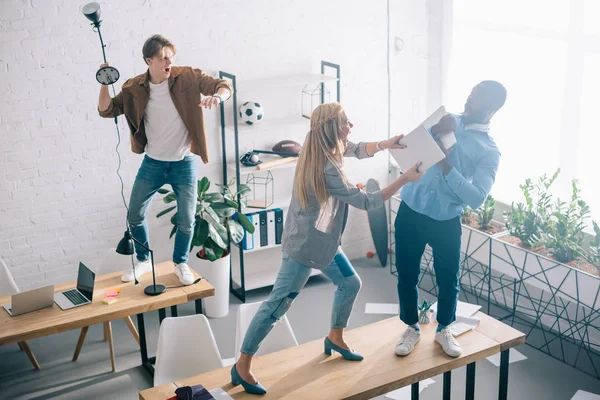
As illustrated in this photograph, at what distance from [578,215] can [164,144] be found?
2666 mm

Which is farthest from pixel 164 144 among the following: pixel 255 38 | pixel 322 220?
pixel 255 38

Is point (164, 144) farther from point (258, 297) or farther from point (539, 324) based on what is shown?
point (539, 324)

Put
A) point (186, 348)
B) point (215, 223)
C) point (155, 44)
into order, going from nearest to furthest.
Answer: point (186, 348) → point (155, 44) → point (215, 223)

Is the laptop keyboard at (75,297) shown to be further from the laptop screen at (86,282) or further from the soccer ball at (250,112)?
the soccer ball at (250,112)

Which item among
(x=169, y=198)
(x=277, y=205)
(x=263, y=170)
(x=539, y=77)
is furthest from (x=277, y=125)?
(x=539, y=77)

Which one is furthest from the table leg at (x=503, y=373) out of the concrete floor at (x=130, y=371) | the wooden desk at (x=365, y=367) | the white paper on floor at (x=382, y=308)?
the white paper on floor at (x=382, y=308)

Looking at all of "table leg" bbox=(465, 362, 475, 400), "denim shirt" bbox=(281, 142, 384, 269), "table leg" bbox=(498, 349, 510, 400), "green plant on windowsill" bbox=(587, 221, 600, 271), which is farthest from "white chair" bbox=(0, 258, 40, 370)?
"green plant on windowsill" bbox=(587, 221, 600, 271)

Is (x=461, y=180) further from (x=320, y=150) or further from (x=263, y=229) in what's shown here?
(x=263, y=229)

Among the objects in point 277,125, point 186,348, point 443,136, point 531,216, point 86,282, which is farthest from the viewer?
point 277,125

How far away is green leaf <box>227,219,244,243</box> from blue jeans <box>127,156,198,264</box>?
81cm

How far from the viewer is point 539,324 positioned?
506cm

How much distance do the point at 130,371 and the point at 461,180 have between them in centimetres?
258

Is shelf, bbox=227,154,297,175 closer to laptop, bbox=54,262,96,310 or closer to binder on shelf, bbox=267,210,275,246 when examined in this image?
binder on shelf, bbox=267,210,275,246

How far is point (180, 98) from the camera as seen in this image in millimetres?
3941
